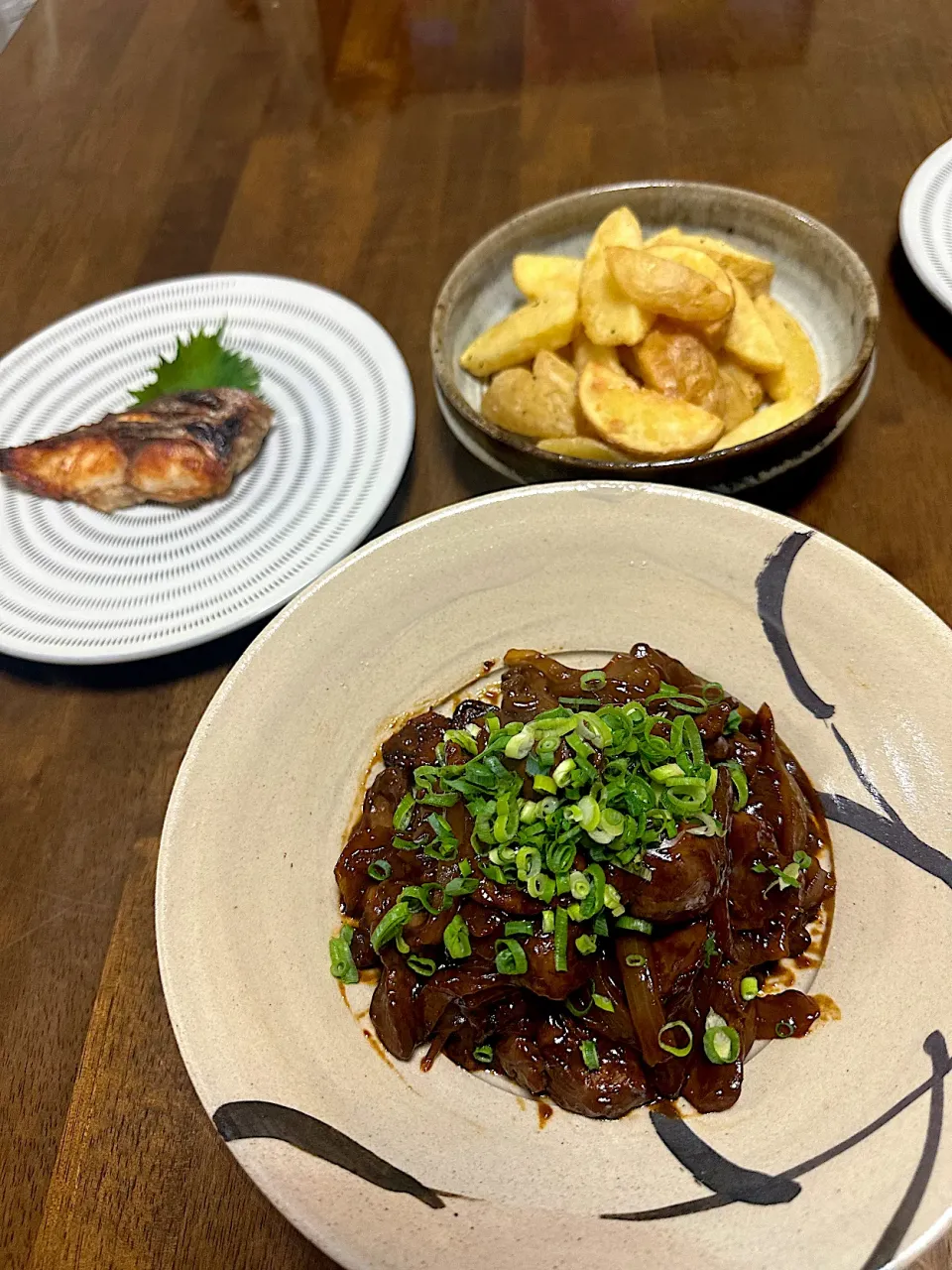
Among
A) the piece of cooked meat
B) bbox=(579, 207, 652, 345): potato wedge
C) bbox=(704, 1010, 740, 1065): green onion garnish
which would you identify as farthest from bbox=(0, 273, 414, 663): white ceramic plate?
bbox=(704, 1010, 740, 1065): green onion garnish

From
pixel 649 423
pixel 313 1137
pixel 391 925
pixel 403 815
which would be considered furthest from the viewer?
pixel 649 423

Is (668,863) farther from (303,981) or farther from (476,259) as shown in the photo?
(476,259)

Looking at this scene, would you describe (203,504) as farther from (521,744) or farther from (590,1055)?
(590,1055)

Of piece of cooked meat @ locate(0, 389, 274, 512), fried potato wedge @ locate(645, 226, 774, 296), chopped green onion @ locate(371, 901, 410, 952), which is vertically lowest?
chopped green onion @ locate(371, 901, 410, 952)

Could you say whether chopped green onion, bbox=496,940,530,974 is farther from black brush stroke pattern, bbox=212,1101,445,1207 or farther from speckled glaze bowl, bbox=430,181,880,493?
speckled glaze bowl, bbox=430,181,880,493

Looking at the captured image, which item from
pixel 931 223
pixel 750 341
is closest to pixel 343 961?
pixel 750 341

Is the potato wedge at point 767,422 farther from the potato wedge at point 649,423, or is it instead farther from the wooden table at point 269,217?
the wooden table at point 269,217
